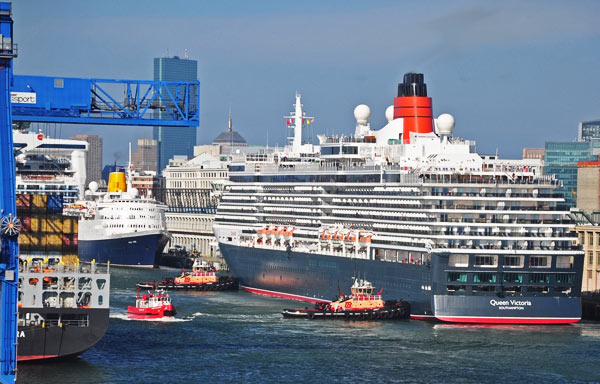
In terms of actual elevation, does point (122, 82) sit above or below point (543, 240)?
above

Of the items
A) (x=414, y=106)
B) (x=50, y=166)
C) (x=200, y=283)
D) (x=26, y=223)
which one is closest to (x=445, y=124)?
(x=414, y=106)

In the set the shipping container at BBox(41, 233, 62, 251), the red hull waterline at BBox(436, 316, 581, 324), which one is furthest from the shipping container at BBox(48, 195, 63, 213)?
the red hull waterline at BBox(436, 316, 581, 324)

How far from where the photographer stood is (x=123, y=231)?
113 meters

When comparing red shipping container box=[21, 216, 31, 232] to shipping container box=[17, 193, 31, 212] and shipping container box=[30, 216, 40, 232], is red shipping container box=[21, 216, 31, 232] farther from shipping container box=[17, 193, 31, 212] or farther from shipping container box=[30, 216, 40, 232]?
shipping container box=[17, 193, 31, 212]

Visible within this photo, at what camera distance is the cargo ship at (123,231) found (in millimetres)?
112062

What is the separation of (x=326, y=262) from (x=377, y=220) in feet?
14.3

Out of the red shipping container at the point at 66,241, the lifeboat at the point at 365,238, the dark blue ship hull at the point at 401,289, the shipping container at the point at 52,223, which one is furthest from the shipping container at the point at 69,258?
the lifeboat at the point at 365,238

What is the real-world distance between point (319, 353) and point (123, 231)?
59.5 metres

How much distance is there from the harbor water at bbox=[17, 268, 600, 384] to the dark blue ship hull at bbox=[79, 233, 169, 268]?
41491mm

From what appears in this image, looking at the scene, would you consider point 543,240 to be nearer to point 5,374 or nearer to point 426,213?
point 426,213

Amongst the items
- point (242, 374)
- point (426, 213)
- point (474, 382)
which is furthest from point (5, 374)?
point (426, 213)

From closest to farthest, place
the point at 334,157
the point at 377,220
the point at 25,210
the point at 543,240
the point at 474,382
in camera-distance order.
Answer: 1. the point at 474,382
2. the point at 25,210
3. the point at 543,240
4. the point at 377,220
5. the point at 334,157

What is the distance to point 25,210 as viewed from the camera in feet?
187

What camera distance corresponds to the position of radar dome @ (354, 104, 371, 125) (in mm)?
80688
